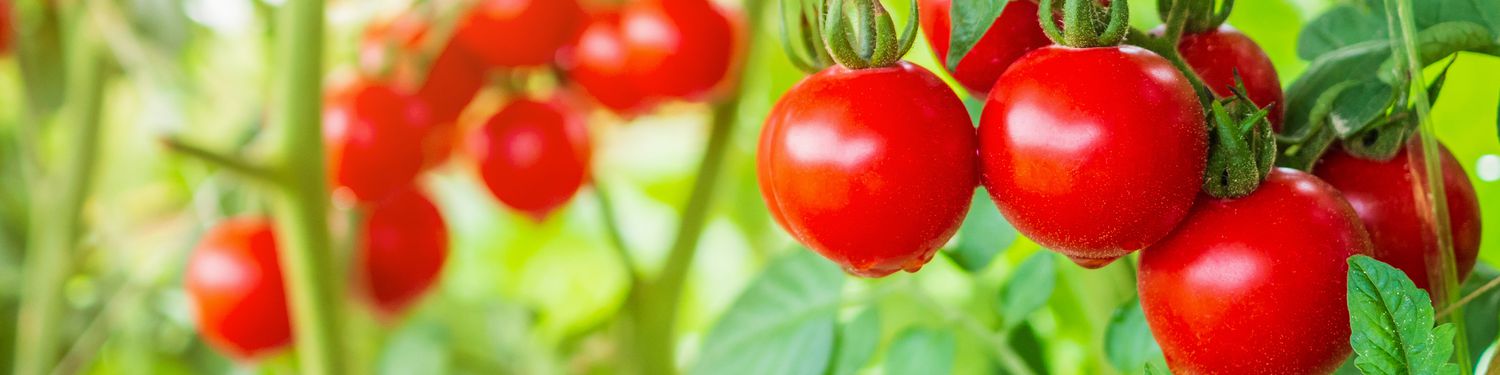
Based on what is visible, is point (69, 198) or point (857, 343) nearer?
point (857, 343)

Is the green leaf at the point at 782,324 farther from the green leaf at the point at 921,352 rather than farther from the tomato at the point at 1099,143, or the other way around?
the tomato at the point at 1099,143

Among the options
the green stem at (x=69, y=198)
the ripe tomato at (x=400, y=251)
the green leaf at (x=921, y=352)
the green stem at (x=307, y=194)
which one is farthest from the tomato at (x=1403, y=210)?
the green stem at (x=69, y=198)

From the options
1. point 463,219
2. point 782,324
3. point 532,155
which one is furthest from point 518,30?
point 463,219

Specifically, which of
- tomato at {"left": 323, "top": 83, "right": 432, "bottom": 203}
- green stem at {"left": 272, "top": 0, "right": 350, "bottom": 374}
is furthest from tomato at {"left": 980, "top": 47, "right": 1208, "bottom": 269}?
tomato at {"left": 323, "top": 83, "right": 432, "bottom": 203}

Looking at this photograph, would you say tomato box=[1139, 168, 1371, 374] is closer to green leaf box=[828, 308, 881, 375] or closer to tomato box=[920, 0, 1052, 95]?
tomato box=[920, 0, 1052, 95]

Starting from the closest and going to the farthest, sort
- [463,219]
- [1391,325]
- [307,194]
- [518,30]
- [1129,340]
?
[1391,325], [1129,340], [307,194], [518,30], [463,219]

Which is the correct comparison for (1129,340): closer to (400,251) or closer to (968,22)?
(968,22)
